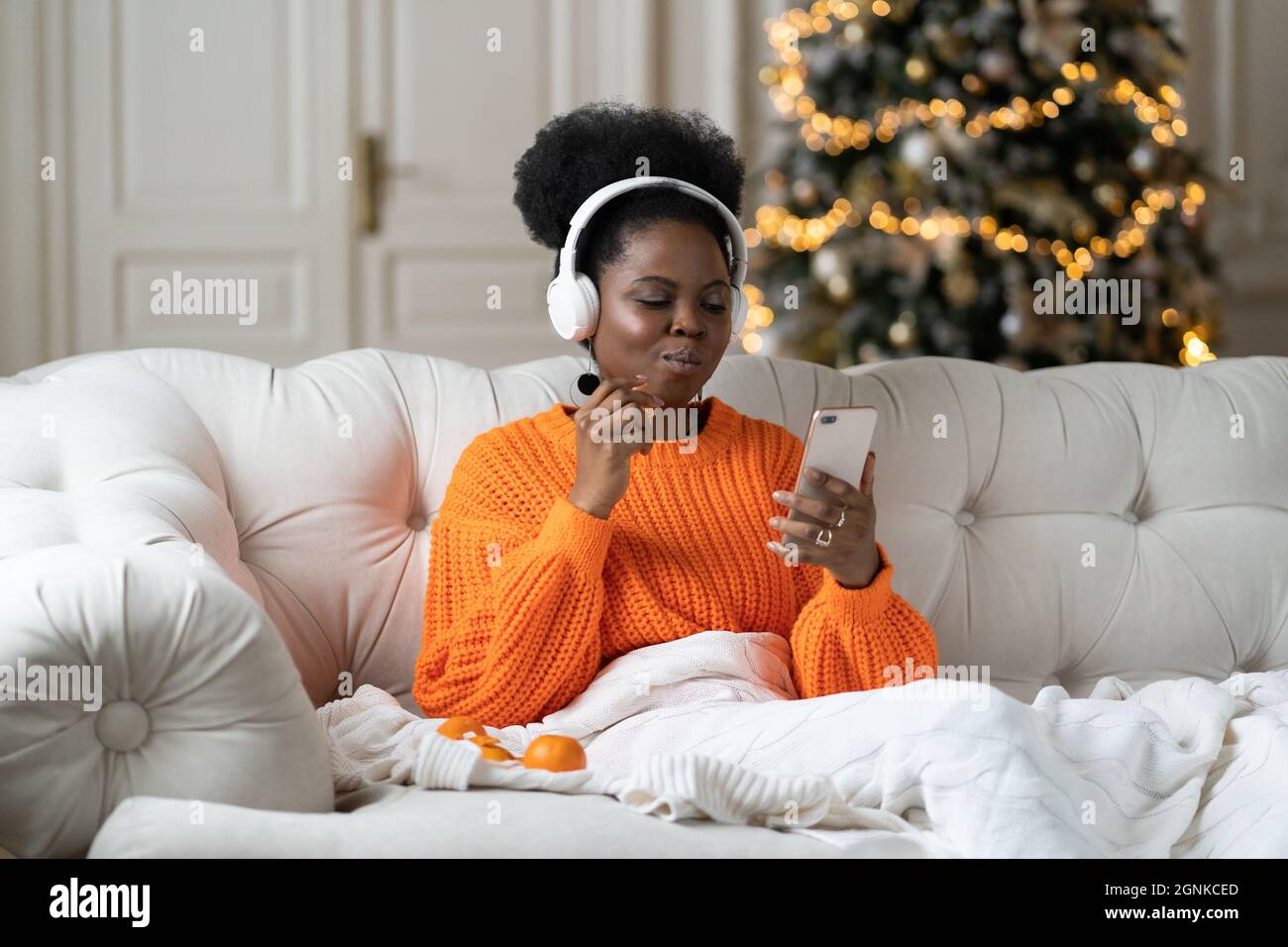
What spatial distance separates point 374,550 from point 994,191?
1.91 m

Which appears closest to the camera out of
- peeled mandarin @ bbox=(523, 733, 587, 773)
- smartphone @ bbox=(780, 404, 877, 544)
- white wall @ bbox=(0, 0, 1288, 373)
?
peeled mandarin @ bbox=(523, 733, 587, 773)

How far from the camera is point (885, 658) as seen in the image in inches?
58.4

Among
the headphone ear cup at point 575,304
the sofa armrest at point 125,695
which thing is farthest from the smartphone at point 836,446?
the sofa armrest at point 125,695

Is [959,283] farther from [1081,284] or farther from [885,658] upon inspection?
[885,658]

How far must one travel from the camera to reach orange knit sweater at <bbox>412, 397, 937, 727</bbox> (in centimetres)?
143

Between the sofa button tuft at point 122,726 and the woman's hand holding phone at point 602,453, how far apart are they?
0.55m

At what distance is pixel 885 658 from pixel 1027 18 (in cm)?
208

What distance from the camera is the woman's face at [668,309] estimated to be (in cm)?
154

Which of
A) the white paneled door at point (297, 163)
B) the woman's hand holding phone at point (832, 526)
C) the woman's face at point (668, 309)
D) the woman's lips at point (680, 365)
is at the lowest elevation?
the woman's hand holding phone at point (832, 526)

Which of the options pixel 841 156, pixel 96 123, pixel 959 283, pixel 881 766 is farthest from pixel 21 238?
pixel 881 766

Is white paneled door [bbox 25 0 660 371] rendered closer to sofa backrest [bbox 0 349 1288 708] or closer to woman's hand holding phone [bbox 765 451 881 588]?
sofa backrest [bbox 0 349 1288 708]

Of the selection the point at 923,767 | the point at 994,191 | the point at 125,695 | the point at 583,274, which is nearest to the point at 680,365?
the point at 583,274

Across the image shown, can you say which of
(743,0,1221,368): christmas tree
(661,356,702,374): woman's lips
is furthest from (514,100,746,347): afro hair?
(743,0,1221,368): christmas tree

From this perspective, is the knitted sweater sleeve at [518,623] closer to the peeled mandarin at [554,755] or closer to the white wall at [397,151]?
the peeled mandarin at [554,755]
